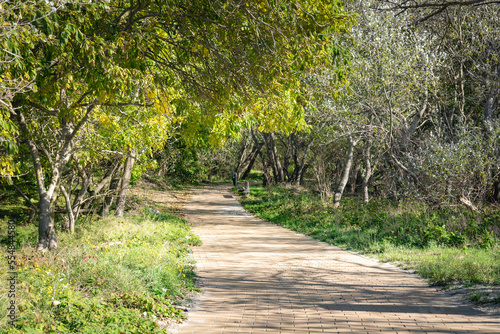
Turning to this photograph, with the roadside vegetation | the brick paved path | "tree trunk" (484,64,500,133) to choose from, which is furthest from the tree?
"tree trunk" (484,64,500,133)

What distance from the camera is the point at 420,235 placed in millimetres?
12250

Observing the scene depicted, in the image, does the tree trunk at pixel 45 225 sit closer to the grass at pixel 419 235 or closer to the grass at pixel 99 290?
the grass at pixel 99 290

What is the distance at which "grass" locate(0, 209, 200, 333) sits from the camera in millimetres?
5242

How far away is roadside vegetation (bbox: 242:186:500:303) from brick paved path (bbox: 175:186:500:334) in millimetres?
669

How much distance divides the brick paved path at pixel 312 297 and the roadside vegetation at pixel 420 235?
2.20ft

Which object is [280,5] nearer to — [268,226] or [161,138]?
[161,138]

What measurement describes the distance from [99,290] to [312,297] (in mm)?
3490

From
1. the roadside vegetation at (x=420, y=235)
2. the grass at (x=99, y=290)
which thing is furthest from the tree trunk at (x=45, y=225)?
the roadside vegetation at (x=420, y=235)

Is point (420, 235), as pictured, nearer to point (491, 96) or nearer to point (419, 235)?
point (419, 235)

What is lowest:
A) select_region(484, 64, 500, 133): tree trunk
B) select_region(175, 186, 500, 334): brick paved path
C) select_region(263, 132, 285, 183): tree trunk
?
select_region(175, 186, 500, 334): brick paved path

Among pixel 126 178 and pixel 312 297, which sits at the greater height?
pixel 126 178

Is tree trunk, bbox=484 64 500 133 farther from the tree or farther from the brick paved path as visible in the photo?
the tree

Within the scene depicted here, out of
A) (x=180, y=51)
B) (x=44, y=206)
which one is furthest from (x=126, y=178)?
(x=180, y=51)

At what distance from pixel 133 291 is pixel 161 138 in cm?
681
